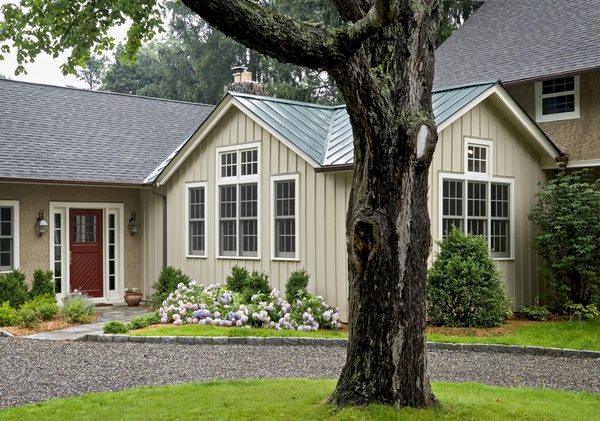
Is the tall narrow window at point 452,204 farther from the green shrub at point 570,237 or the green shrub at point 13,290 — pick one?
the green shrub at point 13,290

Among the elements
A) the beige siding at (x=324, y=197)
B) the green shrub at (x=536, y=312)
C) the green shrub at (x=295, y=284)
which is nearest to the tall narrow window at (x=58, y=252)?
the beige siding at (x=324, y=197)

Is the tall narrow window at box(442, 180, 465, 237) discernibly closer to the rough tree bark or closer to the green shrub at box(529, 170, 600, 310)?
the green shrub at box(529, 170, 600, 310)

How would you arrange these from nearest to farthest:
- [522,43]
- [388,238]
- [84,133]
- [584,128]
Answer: [388,238], [584,128], [522,43], [84,133]

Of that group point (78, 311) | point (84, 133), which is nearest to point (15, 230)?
point (78, 311)

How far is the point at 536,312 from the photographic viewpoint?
14.4 meters

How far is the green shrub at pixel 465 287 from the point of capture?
1298 cm

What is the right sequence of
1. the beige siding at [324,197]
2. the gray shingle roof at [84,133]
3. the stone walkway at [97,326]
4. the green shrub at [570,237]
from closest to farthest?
the stone walkway at [97,326], the green shrub at [570,237], the beige siding at [324,197], the gray shingle roof at [84,133]

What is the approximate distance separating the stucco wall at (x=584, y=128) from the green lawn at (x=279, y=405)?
832 cm

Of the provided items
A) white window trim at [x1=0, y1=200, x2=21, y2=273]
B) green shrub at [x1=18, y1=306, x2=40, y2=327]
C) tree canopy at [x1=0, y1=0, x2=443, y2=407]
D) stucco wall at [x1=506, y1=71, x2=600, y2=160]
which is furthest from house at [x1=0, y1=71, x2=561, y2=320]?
tree canopy at [x1=0, y1=0, x2=443, y2=407]

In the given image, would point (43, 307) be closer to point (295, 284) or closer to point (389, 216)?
point (295, 284)

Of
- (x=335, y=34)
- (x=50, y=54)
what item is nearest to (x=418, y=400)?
(x=335, y=34)

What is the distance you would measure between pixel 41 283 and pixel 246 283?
4.60m

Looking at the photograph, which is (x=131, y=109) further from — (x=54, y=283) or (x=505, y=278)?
(x=505, y=278)

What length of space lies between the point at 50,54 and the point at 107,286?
9.96 m
